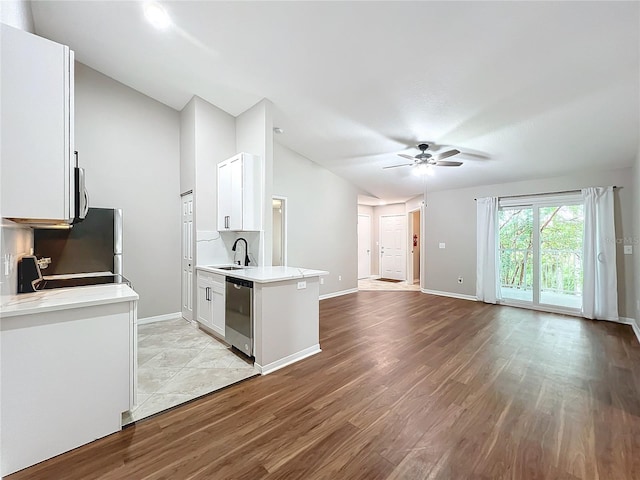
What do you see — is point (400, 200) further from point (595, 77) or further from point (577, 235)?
point (595, 77)

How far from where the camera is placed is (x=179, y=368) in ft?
9.07

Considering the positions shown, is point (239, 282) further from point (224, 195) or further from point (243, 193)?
point (224, 195)

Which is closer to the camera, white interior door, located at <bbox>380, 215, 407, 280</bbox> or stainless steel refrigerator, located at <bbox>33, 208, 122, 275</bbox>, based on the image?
stainless steel refrigerator, located at <bbox>33, 208, 122, 275</bbox>

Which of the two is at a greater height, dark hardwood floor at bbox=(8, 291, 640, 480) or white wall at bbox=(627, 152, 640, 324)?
white wall at bbox=(627, 152, 640, 324)

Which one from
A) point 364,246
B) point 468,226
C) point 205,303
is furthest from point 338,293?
point 205,303

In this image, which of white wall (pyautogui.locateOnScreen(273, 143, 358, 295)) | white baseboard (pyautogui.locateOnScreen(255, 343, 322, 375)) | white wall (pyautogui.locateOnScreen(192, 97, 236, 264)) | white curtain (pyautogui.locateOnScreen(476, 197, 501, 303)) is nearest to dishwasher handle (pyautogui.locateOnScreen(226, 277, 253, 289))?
white baseboard (pyautogui.locateOnScreen(255, 343, 322, 375))

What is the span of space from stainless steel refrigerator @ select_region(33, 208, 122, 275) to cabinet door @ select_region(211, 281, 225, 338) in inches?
53.7

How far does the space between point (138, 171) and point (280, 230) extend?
8.33ft

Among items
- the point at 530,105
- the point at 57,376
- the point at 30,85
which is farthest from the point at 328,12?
the point at 57,376

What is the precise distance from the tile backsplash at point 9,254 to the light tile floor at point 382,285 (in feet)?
20.7

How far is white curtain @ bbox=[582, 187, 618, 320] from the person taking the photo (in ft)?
14.1

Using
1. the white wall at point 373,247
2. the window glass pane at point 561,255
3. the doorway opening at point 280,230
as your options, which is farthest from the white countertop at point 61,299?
the white wall at point 373,247

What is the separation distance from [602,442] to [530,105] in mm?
3020

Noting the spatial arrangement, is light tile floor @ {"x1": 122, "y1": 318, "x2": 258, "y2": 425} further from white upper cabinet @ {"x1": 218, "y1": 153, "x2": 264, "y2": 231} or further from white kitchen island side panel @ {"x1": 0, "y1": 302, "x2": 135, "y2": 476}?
white upper cabinet @ {"x1": 218, "y1": 153, "x2": 264, "y2": 231}
